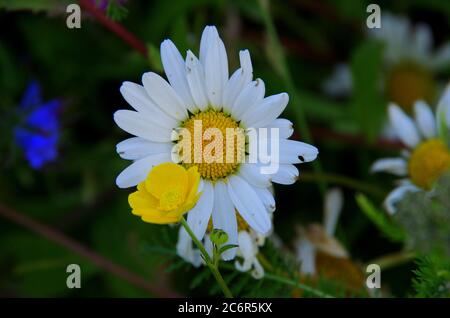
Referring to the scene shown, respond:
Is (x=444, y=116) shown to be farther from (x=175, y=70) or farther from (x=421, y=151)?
(x=175, y=70)

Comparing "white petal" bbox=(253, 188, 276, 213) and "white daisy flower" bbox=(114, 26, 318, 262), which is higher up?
"white daisy flower" bbox=(114, 26, 318, 262)

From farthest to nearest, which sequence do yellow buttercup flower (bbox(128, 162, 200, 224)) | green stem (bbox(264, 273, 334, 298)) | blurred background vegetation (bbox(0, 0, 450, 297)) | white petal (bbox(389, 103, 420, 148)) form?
blurred background vegetation (bbox(0, 0, 450, 297)) < white petal (bbox(389, 103, 420, 148)) < green stem (bbox(264, 273, 334, 298)) < yellow buttercup flower (bbox(128, 162, 200, 224))

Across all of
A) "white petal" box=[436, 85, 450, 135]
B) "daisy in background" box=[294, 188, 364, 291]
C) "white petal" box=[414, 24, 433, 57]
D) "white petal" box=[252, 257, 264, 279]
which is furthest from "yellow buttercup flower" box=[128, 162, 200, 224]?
"white petal" box=[414, 24, 433, 57]

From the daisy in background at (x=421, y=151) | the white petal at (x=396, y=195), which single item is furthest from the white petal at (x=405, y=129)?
the white petal at (x=396, y=195)

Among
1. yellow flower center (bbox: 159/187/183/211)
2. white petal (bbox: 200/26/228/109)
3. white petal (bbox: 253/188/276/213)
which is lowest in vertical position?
yellow flower center (bbox: 159/187/183/211)

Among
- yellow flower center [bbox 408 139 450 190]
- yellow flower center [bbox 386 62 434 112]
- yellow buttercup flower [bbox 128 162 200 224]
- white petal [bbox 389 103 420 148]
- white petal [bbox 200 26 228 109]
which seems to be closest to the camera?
yellow buttercup flower [bbox 128 162 200 224]

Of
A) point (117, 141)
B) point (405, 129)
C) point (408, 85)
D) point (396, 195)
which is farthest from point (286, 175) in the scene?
point (408, 85)

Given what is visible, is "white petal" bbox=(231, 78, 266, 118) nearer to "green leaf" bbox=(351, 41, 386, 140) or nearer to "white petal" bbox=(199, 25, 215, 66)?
"white petal" bbox=(199, 25, 215, 66)
